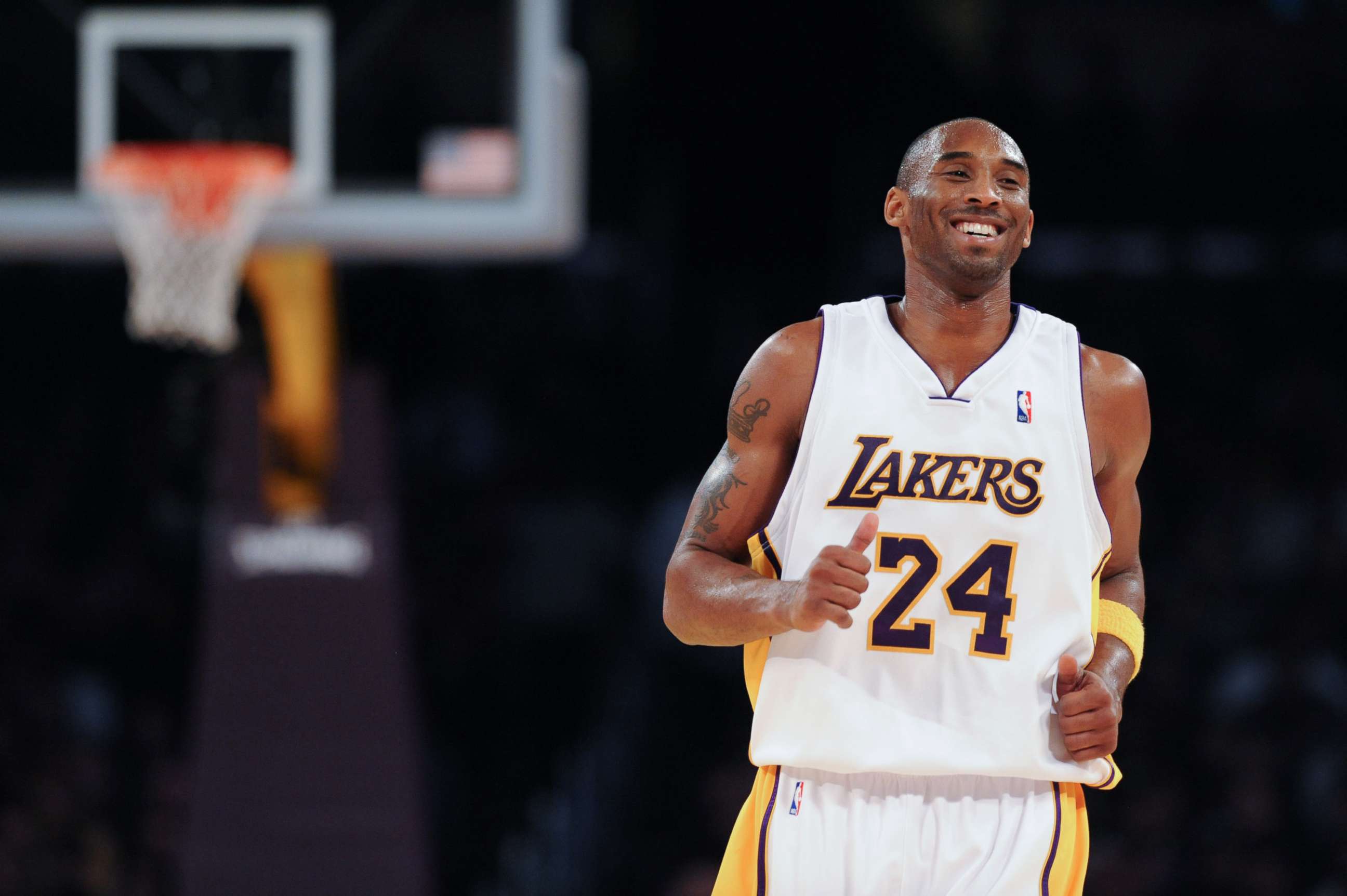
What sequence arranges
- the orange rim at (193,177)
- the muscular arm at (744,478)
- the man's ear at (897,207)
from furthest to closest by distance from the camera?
the orange rim at (193,177), the man's ear at (897,207), the muscular arm at (744,478)

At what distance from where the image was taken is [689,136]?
12422mm

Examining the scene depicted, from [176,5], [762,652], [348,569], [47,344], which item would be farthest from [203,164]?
[47,344]

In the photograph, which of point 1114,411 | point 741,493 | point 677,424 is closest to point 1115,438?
point 1114,411

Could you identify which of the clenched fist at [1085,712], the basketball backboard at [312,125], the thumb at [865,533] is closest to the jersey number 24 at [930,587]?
the clenched fist at [1085,712]

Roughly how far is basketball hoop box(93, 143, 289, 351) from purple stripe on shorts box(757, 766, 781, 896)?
15.7 feet

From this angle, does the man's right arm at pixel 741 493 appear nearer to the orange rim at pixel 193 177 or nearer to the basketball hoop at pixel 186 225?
the basketball hoop at pixel 186 225

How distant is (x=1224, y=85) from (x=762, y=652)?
32.2ft

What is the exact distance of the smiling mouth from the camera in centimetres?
296

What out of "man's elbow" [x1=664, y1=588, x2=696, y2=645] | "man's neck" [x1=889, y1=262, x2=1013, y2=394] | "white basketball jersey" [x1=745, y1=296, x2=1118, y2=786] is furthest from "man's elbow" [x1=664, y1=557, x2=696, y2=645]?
"man's neck" [x1=889, y1=262, x2=1013, y2=394]

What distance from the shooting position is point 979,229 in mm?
2959

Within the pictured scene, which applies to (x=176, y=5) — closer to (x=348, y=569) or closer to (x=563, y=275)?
(x=348, y=569)

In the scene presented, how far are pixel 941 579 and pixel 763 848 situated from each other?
57cm

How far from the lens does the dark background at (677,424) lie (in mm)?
9508

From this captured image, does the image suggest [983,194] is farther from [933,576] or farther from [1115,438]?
[933,576]
